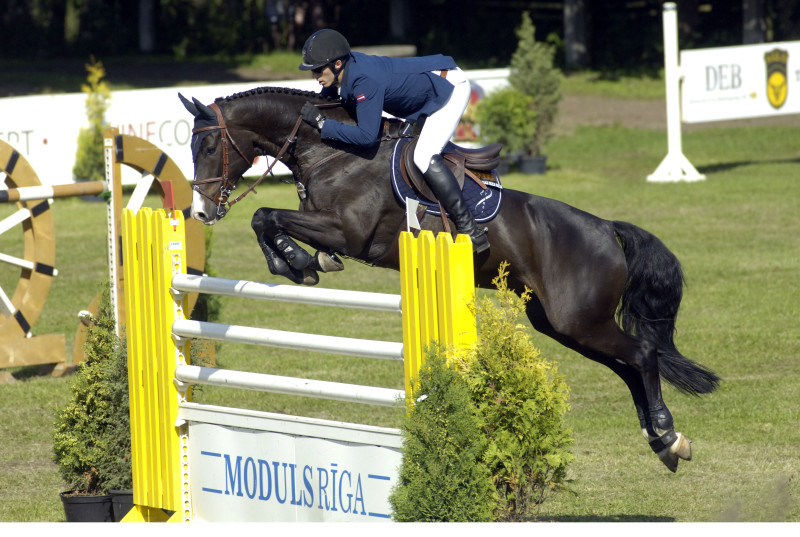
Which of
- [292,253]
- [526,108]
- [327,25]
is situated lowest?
[292,253]

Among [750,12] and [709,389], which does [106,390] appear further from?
[750,12]

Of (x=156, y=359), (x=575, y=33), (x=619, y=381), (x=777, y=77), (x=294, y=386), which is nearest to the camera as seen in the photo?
(x=294, y=386)

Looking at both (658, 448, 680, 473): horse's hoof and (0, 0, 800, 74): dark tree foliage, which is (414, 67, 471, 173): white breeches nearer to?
(658, 448, 680, 473): horse's hoof

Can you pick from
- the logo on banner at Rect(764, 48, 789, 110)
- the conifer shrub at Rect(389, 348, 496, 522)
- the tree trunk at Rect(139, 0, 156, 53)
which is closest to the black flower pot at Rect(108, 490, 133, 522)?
the conifer shrub at Rect(389, 348, 496, 522)

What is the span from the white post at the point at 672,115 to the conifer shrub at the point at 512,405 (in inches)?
476

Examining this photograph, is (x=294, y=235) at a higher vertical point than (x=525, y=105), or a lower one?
lower

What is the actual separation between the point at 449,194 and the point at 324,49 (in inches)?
32.2

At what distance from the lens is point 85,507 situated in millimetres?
4754

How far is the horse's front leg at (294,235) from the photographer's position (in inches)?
186

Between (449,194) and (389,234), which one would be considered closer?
(449,194)

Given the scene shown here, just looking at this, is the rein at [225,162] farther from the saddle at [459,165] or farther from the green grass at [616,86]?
the green grass at [616,86]

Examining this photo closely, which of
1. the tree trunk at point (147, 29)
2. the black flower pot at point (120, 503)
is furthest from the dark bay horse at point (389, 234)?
the tree trunk at point (147, 29)

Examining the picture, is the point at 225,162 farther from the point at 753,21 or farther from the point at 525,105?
the point at 753,21

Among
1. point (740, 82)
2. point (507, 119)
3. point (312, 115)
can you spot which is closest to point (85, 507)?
point (312, 115)
